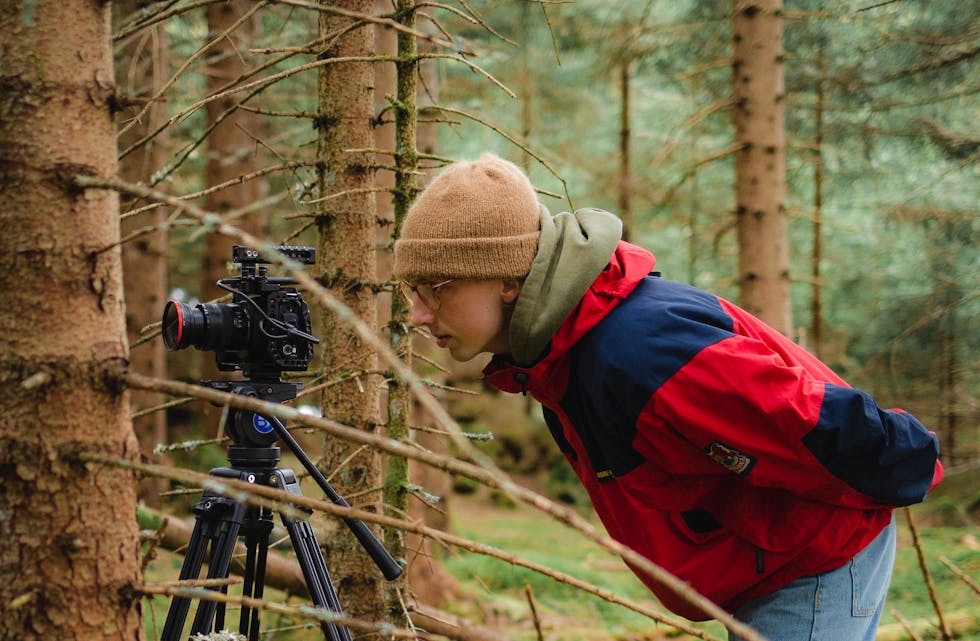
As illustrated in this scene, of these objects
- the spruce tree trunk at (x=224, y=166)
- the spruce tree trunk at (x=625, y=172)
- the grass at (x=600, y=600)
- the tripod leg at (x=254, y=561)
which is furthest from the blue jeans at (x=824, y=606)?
the spruce tree trunk at (x=625, y=172)

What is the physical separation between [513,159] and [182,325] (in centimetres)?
769

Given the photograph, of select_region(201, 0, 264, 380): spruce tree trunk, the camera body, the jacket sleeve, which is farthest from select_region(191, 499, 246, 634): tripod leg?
select_region(201, 0, 264, 380): spruce tree trunk

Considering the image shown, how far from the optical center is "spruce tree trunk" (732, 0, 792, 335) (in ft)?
20.5

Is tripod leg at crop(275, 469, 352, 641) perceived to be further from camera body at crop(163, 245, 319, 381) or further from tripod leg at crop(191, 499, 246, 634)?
camera body at crop(163, 245, 319, 381)

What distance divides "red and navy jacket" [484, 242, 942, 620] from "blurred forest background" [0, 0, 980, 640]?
1.26 feet

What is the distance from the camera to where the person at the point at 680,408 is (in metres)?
1.93

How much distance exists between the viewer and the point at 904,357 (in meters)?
10.0

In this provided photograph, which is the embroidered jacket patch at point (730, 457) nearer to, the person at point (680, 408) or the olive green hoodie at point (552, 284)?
the person at point (680, 408)

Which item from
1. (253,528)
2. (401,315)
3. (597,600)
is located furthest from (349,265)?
(597,600)

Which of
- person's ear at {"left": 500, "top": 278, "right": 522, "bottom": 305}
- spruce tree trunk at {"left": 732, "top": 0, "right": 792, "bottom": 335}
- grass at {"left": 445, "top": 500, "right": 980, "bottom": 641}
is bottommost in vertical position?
grass at {"left": 445, "top": 500, "right": 980, "bottom": 641}

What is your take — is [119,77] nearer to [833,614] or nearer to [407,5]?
[407,5]

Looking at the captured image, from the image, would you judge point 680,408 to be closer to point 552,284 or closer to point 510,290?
point 552,284

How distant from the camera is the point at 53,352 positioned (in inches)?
57.4

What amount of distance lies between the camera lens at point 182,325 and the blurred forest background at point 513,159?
0.36 feet
